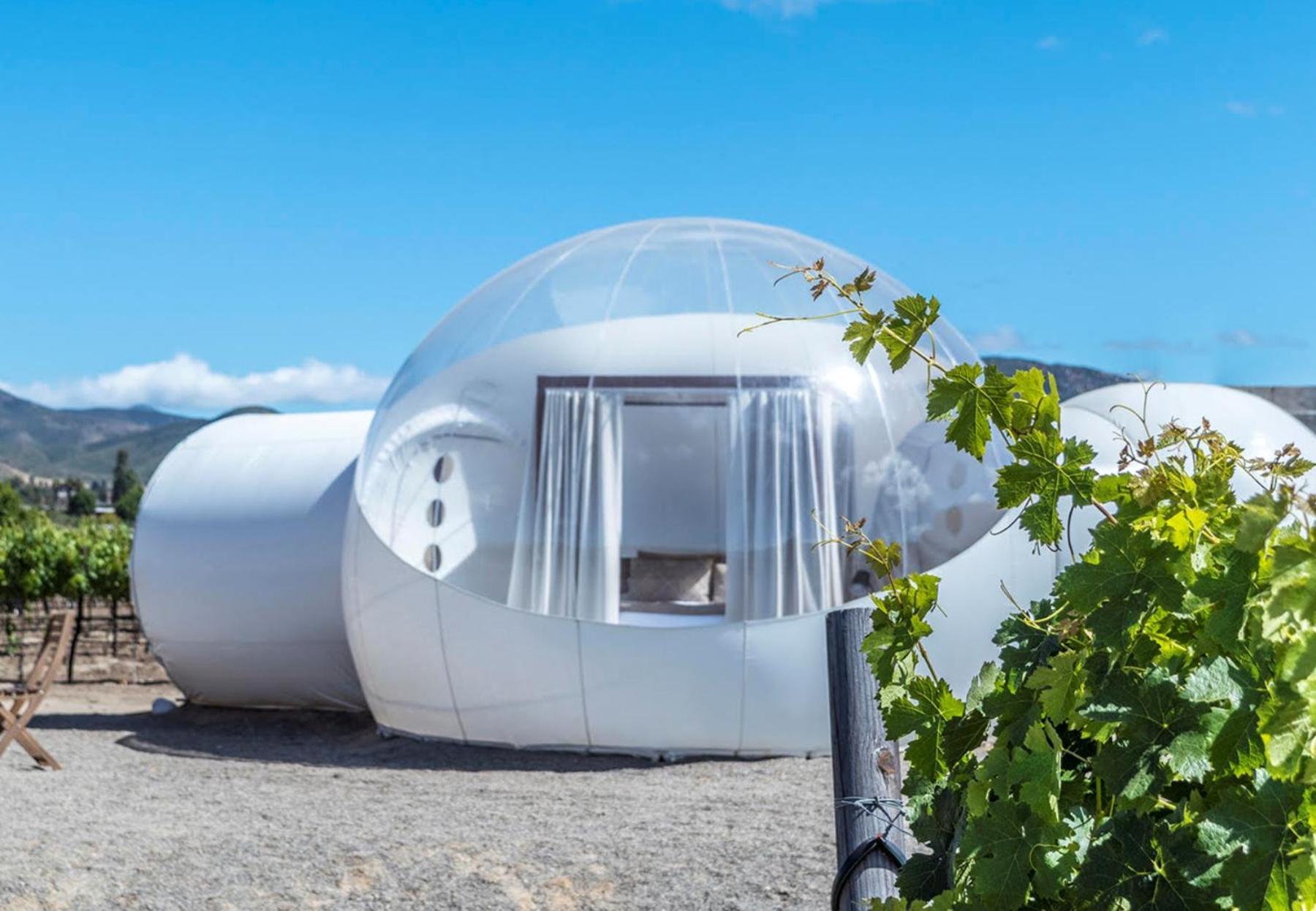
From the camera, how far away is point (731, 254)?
31.4 ft

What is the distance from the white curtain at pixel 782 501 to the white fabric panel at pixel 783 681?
133 millimetres

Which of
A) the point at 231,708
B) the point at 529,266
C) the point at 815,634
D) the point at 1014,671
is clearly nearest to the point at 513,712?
the point at 815,634

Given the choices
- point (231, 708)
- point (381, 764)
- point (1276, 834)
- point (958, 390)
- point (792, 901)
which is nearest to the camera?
point (1276, 834)

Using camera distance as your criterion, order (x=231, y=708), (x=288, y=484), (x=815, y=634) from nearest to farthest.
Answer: (x=815, y=634), (x=288, y=484), (x=231, y=708)

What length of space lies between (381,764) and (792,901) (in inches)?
160

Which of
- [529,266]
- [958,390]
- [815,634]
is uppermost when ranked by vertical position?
[529,266]

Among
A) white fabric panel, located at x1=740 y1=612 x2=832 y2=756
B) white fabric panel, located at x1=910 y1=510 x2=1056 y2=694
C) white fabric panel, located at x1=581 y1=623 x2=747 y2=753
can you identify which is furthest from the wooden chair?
white fabric panel, located at x1=910 y1=510 x2=1056 y2=694

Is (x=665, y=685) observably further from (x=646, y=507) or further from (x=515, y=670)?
(x=646, y=507)

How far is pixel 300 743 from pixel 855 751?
8.02m

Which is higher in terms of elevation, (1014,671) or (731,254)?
(731,254)

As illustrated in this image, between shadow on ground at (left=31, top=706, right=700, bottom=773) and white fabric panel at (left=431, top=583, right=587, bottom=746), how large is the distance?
0.59ft

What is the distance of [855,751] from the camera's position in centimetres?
307

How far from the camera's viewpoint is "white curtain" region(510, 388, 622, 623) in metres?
8.71

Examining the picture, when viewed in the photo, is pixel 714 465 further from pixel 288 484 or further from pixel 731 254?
pixel 288 484
